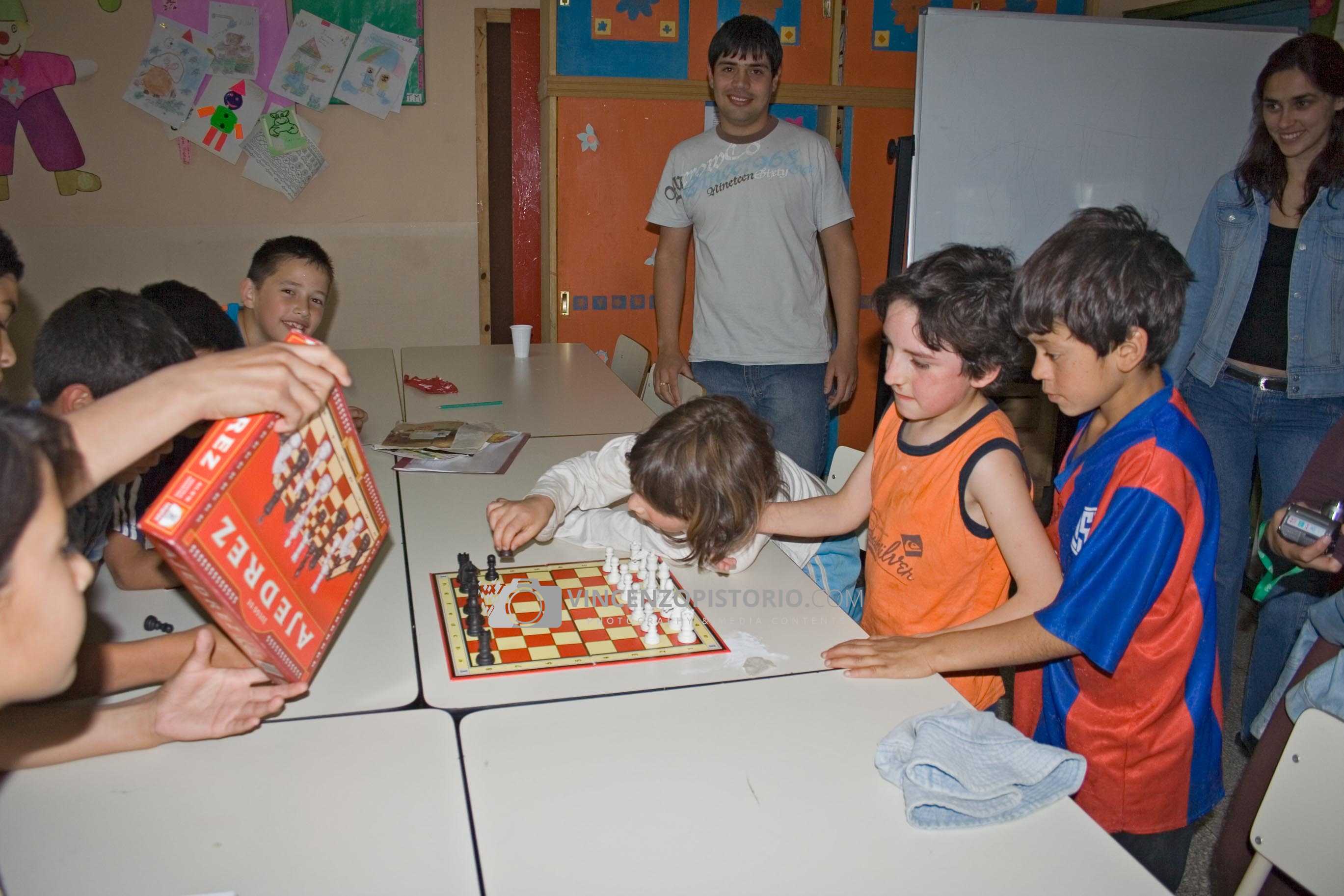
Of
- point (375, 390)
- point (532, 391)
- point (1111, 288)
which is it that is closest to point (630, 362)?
point (532, 391)

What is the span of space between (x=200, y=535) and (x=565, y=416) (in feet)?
6.11

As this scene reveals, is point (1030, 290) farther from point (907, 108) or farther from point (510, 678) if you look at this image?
point (907, 108)

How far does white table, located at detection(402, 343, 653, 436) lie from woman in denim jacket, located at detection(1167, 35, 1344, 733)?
1.55 metres

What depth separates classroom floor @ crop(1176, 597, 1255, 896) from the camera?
206cm

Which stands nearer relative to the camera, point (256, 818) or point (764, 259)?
point (256, 818)

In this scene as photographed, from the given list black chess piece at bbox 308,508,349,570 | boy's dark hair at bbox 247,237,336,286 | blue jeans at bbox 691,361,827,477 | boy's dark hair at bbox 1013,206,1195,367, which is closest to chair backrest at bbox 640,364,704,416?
blue jeans at bbox 691,361,827,477

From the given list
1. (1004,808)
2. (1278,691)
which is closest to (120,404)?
(1004,808)

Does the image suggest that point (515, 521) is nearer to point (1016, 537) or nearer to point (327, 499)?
point (327, 499)

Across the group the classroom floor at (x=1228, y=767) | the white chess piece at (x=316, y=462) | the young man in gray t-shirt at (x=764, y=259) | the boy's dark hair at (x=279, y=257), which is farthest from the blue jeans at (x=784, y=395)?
the white chess piece at (x=316, y=462)

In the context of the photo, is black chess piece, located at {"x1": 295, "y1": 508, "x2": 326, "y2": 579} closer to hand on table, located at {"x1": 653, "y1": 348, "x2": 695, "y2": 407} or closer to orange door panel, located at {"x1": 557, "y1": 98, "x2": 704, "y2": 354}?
hand on table, located at {"x1": 653, "y1": 348, "x2": 695, "y2": 407}

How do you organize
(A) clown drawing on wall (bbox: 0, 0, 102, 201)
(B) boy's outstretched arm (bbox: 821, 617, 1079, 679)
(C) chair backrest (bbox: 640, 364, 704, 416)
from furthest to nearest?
(A) clown drawing on wall (bbox: 0, 0, 102, 201)
(C) chair backrest (bbox: 640, 364, 704, 416)
(B) boy's outstretched arm (bbox: 821, 617, 1079, 679)

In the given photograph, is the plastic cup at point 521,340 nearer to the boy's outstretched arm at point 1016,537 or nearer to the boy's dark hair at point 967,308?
the boy's dark hair at point 967,308

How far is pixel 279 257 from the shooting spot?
9.51 ft

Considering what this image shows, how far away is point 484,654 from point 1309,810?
1101mm
